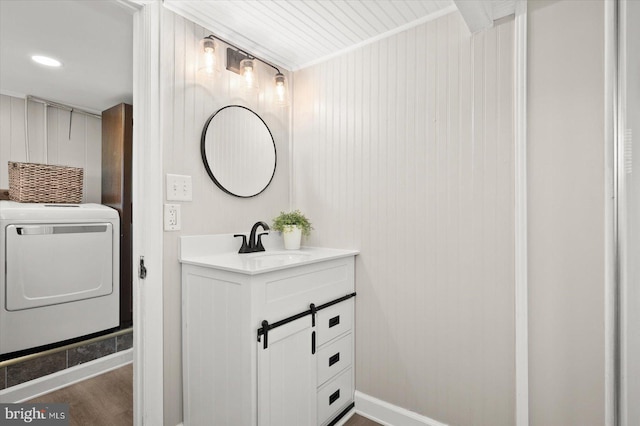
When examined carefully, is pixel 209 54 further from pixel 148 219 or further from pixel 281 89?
pixel 148 219

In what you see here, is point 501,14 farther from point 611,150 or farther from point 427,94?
point 611,150

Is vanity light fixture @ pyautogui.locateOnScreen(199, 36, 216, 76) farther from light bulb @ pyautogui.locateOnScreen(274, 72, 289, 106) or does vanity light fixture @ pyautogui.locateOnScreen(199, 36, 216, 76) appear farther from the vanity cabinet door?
the vanity cabinet door

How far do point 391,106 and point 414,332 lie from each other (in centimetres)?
124

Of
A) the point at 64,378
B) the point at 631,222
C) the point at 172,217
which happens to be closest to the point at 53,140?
the point at 64,378

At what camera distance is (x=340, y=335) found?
1801 mm

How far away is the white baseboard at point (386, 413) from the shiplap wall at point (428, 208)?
3 centimetres

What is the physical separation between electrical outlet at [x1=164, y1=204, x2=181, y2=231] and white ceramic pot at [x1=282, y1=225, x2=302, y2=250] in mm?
653

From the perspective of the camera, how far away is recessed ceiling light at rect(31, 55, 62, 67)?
7.06 feet

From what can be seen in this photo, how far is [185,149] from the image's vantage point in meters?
1.64

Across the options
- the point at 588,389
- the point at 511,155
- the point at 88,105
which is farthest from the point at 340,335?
the point at 88,105

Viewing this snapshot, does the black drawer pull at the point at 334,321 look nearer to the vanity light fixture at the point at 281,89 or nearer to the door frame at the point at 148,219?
the door frame at the point at 148,219

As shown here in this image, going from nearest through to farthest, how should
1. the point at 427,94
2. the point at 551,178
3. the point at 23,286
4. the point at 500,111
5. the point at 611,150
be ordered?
the point at 611,150
the point at 551,178
the point at 500,111
the point at 427,94
the point at 23,286

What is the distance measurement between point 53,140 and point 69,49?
1.26 metres

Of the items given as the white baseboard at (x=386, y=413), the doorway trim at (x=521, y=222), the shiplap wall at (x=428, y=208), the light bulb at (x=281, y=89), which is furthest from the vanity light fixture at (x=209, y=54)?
the white baseboard at (x=386, y=413)
